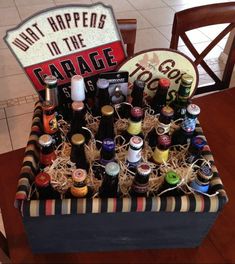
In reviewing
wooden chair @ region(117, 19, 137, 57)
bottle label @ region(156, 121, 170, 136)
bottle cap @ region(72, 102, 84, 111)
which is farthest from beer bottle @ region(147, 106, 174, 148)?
wooden chair @ region(117, 19, 137, 57)

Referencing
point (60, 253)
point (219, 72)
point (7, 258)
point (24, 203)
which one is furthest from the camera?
point (219, 72)

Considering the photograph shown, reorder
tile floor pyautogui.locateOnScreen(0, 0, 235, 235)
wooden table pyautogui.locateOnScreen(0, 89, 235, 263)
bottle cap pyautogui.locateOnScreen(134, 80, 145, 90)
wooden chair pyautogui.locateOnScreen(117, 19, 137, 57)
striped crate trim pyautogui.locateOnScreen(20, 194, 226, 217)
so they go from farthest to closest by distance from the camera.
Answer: tile floor pyautogui.locateOnScreen(0, 0, 235, 235) → wooden chair pyautogui.locateOnScreen(117, 19, 137, 57) → bottle cap pyautogui.locateOnScreen(134, 80, 145, 90) → wooden table pyautogui.locateOnScreen(0, 89, 235, 263) → striped crate trim pyautogui.locateOnScreen(20, 194, 226, 217)

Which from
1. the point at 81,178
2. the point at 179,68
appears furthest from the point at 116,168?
the point at 179,68

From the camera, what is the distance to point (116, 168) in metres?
0.62

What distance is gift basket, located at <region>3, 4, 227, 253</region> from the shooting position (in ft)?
2.03

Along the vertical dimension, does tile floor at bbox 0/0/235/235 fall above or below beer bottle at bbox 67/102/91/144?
below

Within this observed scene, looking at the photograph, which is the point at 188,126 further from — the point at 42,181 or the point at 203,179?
the point at 42,181

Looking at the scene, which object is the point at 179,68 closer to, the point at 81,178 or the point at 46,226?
the point at 81,178

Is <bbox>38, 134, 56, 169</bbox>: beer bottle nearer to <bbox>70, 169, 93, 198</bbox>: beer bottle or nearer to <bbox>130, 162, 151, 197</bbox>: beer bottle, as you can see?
<bbox>70, 169, 93, 198</bbox>: beer bottle

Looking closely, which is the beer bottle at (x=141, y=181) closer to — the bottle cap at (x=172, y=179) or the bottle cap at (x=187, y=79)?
the bottle cap at (x=172, y=179)

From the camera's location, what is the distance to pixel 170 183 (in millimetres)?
647

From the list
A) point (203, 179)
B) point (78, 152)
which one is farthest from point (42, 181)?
point (203, 179)

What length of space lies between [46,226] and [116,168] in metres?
0.19

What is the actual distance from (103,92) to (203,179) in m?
0.34
